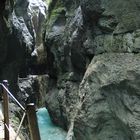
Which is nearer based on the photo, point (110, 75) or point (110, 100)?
point (110, 75)

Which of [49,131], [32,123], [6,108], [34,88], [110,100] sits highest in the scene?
[32,123]

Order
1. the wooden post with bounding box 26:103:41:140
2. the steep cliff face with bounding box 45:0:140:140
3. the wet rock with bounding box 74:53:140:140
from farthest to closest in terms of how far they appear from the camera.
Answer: the steep cliff face with bounding box 45:0:140:140, the wet rock with bounding box 74:53:140:140, the wooden post with bounding box 26:103:41:140

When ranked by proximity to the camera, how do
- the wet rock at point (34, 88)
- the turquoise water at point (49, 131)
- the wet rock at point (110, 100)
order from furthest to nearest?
the wet rock at point (34, 88) < the turquoise water at point (49, 131) < the wet rock at point (110, 100)

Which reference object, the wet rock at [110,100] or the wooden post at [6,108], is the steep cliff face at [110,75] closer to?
the wet rock at [110,100]

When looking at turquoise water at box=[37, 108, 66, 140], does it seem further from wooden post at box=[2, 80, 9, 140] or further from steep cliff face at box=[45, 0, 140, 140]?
wooden post at box=[2, 80, 9, 140]

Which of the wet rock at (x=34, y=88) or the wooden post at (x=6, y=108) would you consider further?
the wet rock at (x=34, y=88)

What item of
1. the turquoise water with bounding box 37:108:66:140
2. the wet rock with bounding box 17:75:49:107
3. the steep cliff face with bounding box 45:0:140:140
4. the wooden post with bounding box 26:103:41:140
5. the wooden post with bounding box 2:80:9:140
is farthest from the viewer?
the wet rock with bounding box 17:75:49:107

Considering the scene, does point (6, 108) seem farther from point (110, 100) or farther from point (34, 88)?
point (34, 88)

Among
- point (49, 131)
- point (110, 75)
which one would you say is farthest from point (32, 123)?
point (49, 131)

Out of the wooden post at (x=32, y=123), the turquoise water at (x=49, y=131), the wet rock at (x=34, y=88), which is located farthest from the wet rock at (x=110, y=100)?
the wet rock at (x=34, y=88)

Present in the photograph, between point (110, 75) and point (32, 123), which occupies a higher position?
point (110, 75)

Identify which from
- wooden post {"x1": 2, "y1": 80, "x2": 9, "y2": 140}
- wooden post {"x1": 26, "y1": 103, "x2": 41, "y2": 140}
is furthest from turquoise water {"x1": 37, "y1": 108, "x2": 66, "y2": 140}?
wooden post {"x1": 26, "y1": 103, "x2": 41, "y2": 140}

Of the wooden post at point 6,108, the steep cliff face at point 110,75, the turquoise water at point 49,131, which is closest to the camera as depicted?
the wooden post at point 6,108

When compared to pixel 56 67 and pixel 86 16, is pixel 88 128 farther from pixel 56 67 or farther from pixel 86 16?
pixel 56 67
